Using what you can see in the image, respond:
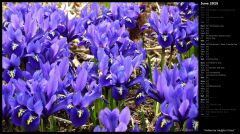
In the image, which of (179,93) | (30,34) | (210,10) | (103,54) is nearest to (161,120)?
(179,93)

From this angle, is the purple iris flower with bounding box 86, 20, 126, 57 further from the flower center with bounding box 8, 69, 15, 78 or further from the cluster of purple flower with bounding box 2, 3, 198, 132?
the flower center with bounding box 8, 69, 15, 78

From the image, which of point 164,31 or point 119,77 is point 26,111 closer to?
point 119,77

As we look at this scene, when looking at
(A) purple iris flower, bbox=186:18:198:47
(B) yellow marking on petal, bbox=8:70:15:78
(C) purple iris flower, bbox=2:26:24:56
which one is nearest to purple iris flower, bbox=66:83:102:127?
(B) yellow marking on petal, bbox=8:70:15:78

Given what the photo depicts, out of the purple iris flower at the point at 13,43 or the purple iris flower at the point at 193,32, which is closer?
the purple iris flower at the point at 13,43

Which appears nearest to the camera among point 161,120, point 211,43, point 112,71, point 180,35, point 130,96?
point 161,120

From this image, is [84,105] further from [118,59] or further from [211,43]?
[211,43]

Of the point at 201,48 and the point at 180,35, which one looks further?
the point at 180,35

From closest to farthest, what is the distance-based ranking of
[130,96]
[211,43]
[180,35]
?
[211,43] < [180,35] < [130,96]

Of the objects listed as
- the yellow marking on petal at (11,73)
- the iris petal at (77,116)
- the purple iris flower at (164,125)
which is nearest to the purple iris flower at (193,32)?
the purple iris flower at (164,125)

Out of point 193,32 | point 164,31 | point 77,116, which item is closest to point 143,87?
point 77,116

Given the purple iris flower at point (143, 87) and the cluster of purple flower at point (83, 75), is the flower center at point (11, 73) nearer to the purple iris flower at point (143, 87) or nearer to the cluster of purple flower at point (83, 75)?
the cluster of purple flower at point (83, 75)
